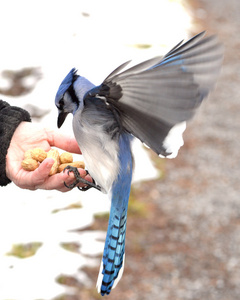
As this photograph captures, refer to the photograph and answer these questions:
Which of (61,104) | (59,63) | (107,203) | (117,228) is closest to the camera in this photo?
(117,228)

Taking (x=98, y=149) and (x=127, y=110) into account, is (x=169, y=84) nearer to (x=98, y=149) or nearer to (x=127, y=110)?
(x=127, y=110)

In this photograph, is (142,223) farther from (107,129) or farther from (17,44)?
(17,44)

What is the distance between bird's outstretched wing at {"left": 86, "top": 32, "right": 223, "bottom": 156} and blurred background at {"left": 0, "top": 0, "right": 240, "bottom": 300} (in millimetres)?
405

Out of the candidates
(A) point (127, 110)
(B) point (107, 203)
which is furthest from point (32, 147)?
(B) point (107, 203)

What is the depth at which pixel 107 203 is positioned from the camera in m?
3.78

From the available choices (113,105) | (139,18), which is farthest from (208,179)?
(139,18)

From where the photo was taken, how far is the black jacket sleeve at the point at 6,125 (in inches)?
83.5

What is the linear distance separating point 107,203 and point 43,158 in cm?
174

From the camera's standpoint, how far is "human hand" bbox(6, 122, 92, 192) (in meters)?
1.97

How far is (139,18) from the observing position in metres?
7.49

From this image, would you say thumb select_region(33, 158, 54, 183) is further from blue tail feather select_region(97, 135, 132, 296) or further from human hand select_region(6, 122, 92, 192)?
blue tail feather select_region(97, 135, 132, 296)

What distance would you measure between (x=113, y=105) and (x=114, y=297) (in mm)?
1967

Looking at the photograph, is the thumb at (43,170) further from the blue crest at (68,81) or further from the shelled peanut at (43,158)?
the blue crest at (68,81)

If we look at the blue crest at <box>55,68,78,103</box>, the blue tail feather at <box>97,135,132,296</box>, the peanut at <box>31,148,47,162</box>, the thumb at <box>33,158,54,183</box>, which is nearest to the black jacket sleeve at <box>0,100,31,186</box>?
the peanut at <box>31,148,47,162</box>
